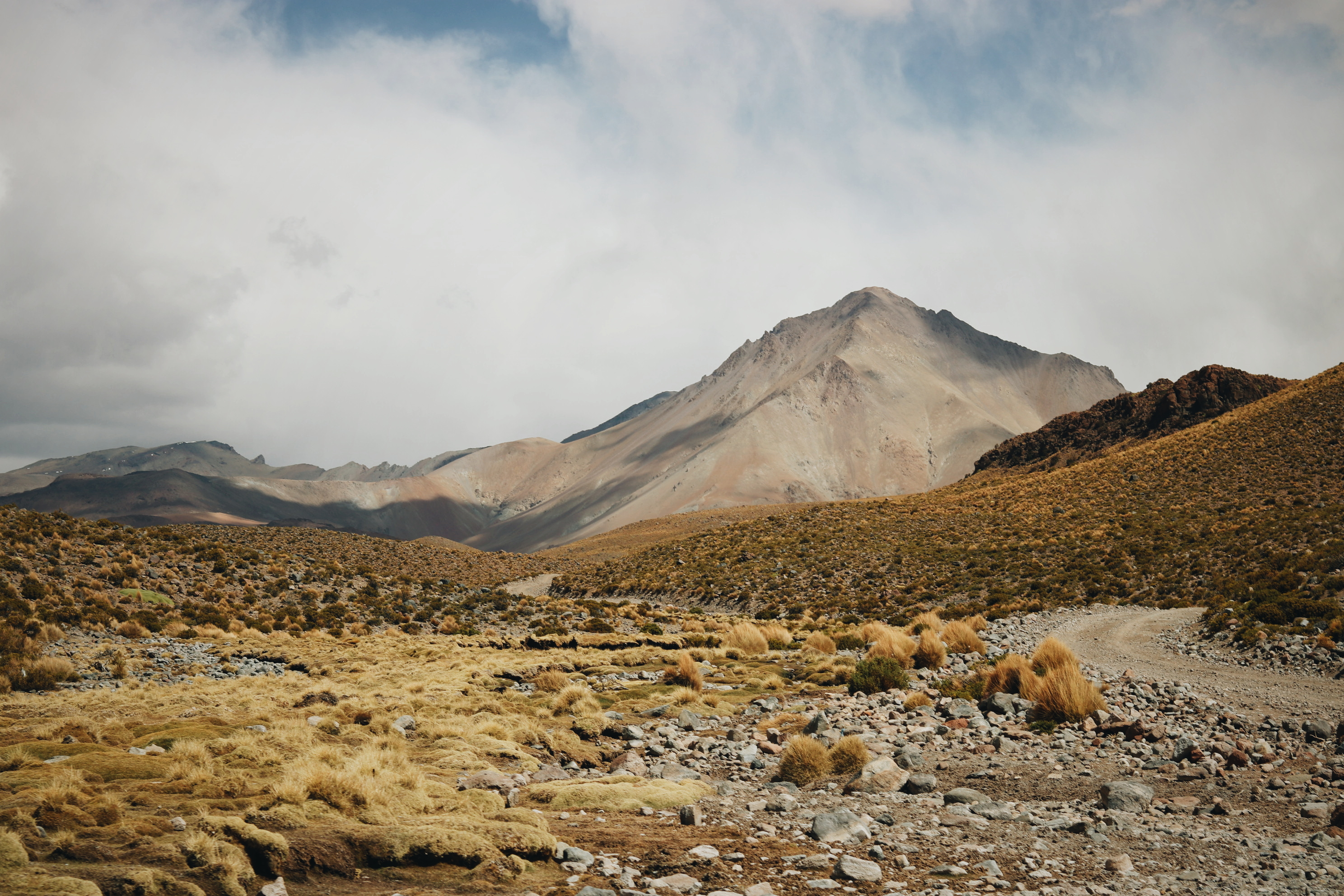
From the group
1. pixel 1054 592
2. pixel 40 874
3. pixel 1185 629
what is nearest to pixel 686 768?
pixel 40 874

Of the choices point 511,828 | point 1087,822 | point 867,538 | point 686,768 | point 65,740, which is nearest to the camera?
point 511,828

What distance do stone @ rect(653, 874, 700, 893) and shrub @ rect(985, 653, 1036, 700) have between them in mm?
10495

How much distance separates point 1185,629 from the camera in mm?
22078

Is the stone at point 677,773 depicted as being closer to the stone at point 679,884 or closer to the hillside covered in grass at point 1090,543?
the stone at point 679,884

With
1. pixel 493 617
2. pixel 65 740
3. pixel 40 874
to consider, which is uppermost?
pixel 40 874

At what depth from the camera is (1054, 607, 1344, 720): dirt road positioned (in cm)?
1233

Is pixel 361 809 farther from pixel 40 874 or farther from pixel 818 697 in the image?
pixel 818 697

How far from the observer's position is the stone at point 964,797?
8.86 meters

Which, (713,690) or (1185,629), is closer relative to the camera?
(713,690)

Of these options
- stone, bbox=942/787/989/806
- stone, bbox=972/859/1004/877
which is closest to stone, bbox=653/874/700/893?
stone, bbox=972/859/1004/877

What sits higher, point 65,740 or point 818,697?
point 65,740

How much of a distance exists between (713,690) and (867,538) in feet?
124

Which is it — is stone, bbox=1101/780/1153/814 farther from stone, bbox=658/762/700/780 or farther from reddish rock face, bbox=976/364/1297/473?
reddish rock face, bbox=976/364/1297/473

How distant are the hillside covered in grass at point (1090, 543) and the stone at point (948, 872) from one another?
767 inches
